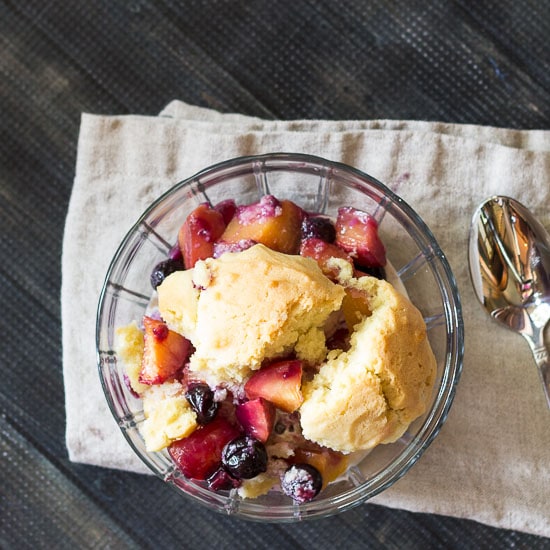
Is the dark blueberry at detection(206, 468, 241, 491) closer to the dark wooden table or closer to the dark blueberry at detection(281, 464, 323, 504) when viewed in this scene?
→ the dark blueberry at detection(281, 464, 323, 504)

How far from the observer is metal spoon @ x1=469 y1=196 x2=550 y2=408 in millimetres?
1809

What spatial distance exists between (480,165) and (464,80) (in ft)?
1.06

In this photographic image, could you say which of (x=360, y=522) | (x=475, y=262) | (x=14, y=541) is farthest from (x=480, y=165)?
(x=14, y=541)

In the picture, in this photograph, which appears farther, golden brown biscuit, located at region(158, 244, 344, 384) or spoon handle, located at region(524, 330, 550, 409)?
spoon handle, located at region(524, 330, 550, 409)

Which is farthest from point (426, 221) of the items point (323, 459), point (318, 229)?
point (323, 459)

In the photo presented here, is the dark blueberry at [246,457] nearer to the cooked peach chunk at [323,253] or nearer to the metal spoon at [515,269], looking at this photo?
the cooked peach chunk at [323,253]

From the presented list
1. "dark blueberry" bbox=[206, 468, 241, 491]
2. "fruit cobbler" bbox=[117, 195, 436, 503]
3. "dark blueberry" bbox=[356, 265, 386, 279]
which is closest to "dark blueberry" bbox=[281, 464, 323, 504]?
"fruit cobbler" bbox=[117, 195, 436, 503]

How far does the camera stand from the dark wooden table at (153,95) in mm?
2020

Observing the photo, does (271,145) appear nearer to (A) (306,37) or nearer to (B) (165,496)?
(A) (306,37)

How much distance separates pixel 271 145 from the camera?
192 centimetres

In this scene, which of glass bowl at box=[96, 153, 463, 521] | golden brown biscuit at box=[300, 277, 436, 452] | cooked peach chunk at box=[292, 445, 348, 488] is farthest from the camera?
glass bowl at box=[96, 153, 463, 521]

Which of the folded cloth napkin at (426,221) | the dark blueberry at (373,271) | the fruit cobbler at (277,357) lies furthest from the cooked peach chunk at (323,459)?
the dark blueberry at (373,271)

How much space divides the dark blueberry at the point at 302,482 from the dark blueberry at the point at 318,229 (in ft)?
1.77

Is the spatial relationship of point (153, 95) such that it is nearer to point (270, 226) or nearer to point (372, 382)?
point (270, 226)
